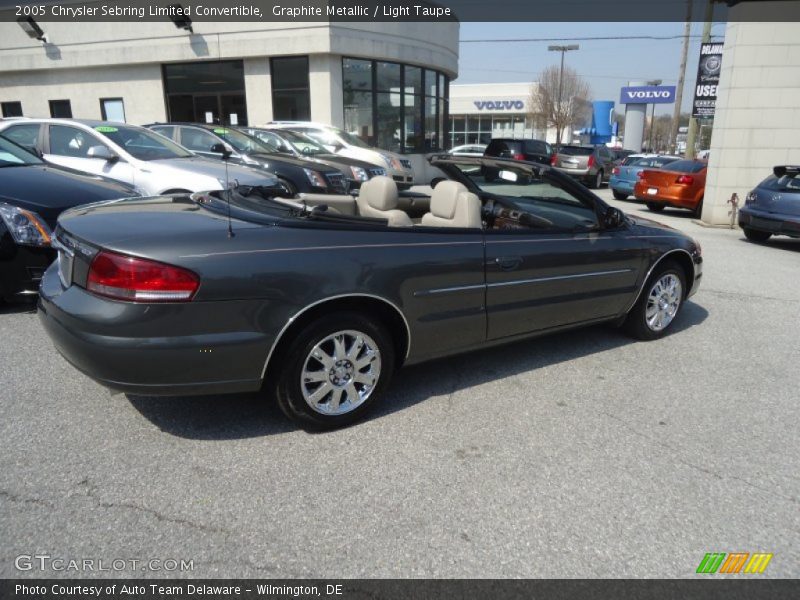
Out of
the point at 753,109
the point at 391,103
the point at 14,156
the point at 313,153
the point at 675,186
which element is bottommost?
the point at 675,186

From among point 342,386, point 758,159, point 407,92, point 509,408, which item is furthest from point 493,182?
point 407,92

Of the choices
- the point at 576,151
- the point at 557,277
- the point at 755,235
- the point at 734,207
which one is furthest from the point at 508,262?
the point at 576,151

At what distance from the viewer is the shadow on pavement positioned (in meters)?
3.33

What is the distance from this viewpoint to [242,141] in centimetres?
1040

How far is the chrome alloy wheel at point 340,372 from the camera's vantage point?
3.16m

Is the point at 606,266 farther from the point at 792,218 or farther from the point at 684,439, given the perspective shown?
the point at 792,218

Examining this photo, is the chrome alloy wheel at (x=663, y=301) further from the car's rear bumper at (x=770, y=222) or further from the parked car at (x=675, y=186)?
the parked car at (x=675, y=186)

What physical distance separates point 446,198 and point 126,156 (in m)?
5.12

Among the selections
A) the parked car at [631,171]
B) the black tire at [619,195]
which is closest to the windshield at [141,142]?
the parked car at [631,171]

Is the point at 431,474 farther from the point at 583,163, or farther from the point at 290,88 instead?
the point at 583,163

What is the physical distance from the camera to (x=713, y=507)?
2754mm

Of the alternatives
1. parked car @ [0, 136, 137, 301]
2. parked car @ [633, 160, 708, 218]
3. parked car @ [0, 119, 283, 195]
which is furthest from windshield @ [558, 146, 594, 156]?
parked car @ [0, 136, 137, 301]

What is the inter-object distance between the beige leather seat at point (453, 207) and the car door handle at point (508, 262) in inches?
11.3

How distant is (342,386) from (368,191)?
1.72m
